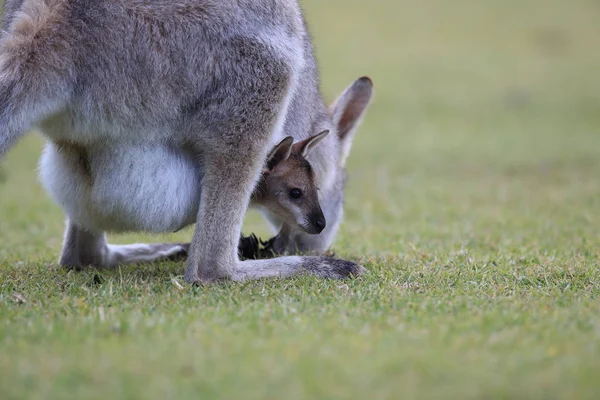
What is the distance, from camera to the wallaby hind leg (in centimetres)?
485

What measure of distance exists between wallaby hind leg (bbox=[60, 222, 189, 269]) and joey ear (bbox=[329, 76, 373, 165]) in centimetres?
133

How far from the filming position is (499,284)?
A: 4.00 meters

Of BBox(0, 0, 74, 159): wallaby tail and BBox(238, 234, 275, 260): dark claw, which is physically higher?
BBox(0, 0, 74, 159): wallaby tail

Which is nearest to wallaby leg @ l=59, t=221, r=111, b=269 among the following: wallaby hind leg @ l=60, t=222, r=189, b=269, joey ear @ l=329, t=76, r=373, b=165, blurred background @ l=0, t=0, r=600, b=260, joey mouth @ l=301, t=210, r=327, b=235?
wallaby hind leg @ l=60, t=222, r=189, b=269

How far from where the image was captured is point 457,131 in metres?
12.3

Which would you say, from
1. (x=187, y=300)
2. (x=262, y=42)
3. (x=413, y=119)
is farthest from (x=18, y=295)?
(x=413, y=119)

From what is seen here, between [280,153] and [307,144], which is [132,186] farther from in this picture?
[307,144]

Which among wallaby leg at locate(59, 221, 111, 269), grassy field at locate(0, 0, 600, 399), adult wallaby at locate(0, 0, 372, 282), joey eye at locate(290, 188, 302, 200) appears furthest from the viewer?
wallaby leg at locate(59, 221, 111, 269)

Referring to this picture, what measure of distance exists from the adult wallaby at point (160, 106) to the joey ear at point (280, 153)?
0.15 m

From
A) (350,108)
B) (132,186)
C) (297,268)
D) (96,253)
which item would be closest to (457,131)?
(350,108)

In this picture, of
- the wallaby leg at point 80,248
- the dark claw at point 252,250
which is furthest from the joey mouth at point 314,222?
the wallaby leg at point 80,248

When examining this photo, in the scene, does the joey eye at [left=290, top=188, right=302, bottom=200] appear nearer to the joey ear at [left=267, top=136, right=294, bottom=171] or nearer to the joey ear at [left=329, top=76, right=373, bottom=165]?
the joey ear at [left=267, top=136, right=294, bottom=171]

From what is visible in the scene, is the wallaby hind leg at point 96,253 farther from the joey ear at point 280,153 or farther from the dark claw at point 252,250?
the joey ear at point 280,153

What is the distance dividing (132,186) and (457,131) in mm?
8978
